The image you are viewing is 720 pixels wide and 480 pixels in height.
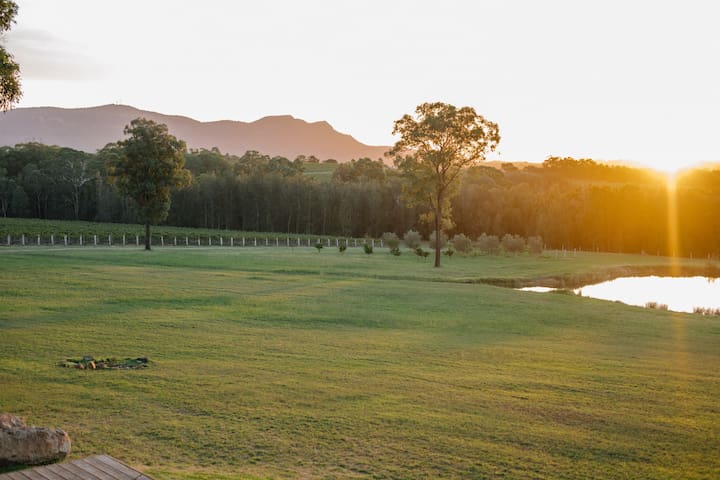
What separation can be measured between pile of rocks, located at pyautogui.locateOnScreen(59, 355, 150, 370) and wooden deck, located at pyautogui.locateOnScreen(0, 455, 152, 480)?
4.62 meters

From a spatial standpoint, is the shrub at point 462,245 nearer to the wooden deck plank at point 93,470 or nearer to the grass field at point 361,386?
the grass field at point 361,386

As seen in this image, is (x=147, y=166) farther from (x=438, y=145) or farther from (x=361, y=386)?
(x=361, y=386)

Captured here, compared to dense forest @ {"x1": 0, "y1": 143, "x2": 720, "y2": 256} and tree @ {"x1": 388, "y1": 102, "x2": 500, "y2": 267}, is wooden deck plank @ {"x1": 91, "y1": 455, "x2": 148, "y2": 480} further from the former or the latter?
dense forest @ {"x1": 0, "y1": 143, "x2": 720, "y2": 256}

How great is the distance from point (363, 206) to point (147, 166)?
42.2 m

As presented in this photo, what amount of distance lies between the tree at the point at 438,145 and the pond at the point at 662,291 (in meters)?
11.9

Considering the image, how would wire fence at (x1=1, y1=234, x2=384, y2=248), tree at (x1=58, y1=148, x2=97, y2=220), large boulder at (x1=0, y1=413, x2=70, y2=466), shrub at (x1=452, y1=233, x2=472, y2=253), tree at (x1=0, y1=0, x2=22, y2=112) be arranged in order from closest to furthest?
large boulder at (x1=0, y1=413, x2=70, y2=466)
tree at (x1=0, y1=0, x2=22, y2=112)
wire fence at (x1=1, y1=234, x2=384, y2=248)
shrub at (x1=452, y1=233, x2=472, y2=253)
tree at (x1=58, y1=148, x2=97, y2=220)

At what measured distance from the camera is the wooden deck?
18.4ft

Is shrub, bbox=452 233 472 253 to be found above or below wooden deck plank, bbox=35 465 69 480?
above

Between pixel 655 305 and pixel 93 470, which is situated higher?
pixel 93 470

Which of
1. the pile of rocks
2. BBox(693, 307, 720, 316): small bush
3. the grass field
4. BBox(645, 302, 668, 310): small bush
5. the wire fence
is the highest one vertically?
the wire fence

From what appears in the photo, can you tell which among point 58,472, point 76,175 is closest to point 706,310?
point 58,472

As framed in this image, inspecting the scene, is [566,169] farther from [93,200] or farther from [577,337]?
[577,337]

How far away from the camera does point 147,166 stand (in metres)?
45.0

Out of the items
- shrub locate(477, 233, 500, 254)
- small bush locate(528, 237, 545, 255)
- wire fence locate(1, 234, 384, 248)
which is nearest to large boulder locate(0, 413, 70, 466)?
wire fence locate(1, 234, 384, 248)
